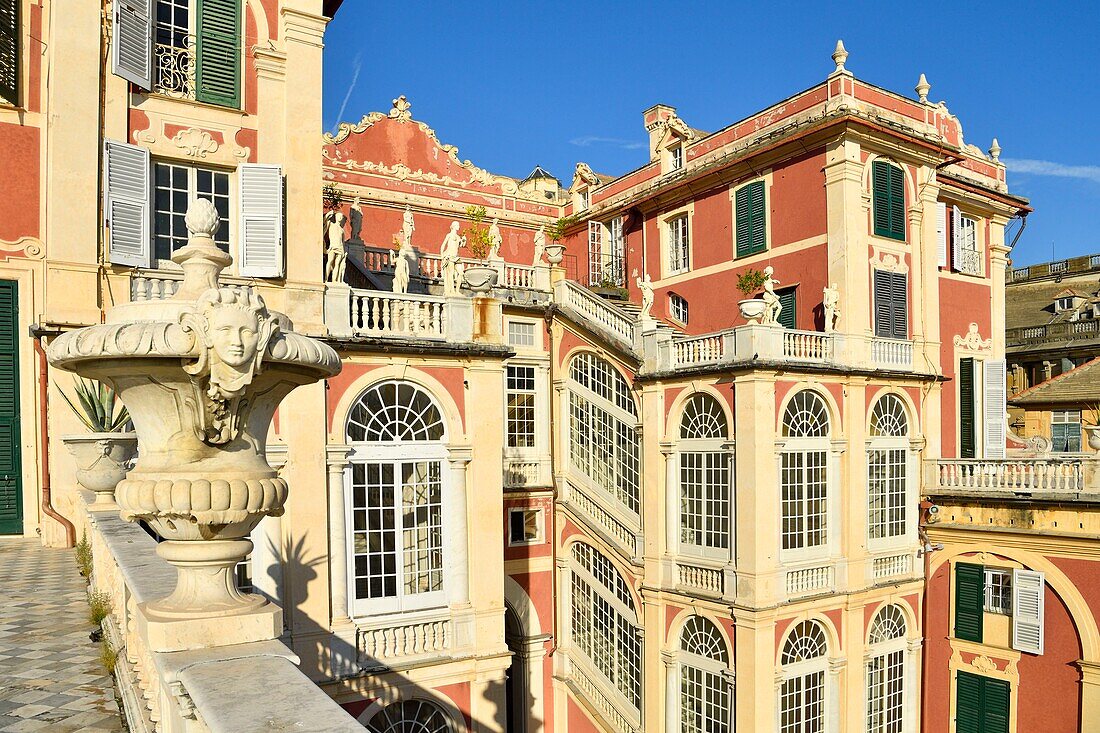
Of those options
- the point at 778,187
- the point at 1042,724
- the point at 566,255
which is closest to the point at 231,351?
the point at 778,187

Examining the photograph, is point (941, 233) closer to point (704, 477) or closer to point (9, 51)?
point (704, 477)

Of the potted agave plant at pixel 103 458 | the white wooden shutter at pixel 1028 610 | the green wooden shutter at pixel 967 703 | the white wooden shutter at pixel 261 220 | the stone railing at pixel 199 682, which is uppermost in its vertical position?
the white wooden shutter at pixel 261 220

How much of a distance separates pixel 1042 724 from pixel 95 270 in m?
21.8

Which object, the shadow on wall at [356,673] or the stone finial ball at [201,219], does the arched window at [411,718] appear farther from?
the stone finial ball at [201,219]

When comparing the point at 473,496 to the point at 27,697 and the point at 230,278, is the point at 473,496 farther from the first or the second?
the point at 27,697

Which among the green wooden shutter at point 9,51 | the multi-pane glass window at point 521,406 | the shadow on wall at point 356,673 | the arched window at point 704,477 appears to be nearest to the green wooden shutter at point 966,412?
the arched window at point 704,477

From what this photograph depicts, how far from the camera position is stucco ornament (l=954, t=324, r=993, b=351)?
23.1m

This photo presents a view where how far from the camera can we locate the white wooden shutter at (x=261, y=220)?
548 inches

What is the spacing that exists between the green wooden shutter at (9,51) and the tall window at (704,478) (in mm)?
14049

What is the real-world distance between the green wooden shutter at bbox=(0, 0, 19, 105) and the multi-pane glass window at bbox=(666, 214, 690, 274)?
17.3m

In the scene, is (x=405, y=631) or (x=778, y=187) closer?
(x=405, y=631)

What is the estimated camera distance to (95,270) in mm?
13000

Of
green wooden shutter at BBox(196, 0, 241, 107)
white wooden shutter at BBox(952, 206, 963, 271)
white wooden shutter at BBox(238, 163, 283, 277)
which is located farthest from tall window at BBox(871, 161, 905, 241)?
green wooden shutter at BBox(196, 0, 241, 107)

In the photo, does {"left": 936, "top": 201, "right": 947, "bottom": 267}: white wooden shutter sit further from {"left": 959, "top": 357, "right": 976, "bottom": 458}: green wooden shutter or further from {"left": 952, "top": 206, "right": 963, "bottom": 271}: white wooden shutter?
{"left": 959, "top": 357, "right": 976, "bottom": 458}: green wooden shutter
